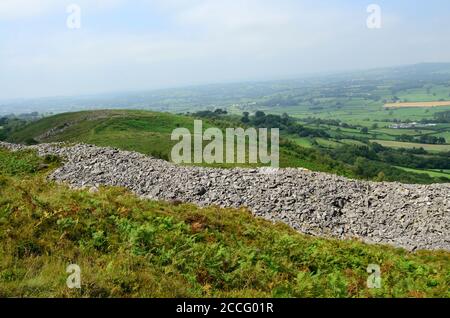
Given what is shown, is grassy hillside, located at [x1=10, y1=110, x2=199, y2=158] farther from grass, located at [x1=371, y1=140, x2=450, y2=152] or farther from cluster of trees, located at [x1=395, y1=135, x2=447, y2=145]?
cluster of trees, located at [x1=395, y1=135, x2=447, y2=145]

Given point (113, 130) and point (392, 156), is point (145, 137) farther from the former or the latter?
point (392, 156)

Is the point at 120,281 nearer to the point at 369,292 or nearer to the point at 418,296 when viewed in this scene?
the point at 369,292

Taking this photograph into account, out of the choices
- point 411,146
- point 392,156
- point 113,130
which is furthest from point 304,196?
point 411,146

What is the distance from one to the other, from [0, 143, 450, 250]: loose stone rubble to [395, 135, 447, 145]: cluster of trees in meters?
121

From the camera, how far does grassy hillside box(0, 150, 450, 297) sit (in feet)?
27.9

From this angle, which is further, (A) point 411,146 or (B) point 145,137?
(A) point 411,146

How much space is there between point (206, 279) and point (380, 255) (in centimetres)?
980

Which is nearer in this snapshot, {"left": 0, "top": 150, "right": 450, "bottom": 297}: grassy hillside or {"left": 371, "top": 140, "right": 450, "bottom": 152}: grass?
{"left": 0, "top": 150, "right": 450, "bottom": 297}: grassy hillside

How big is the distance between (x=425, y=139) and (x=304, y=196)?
13085cm

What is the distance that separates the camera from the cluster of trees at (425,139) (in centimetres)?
13440

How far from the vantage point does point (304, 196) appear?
85.2ft

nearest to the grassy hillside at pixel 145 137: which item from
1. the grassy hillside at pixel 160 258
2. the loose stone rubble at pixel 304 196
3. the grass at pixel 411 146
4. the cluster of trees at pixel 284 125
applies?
the grass at pixel 411 146

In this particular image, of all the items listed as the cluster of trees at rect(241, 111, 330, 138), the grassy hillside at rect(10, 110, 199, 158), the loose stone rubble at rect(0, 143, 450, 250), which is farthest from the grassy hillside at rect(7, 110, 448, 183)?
the loose stone rubble at rect(0, 143, 450, 250)
